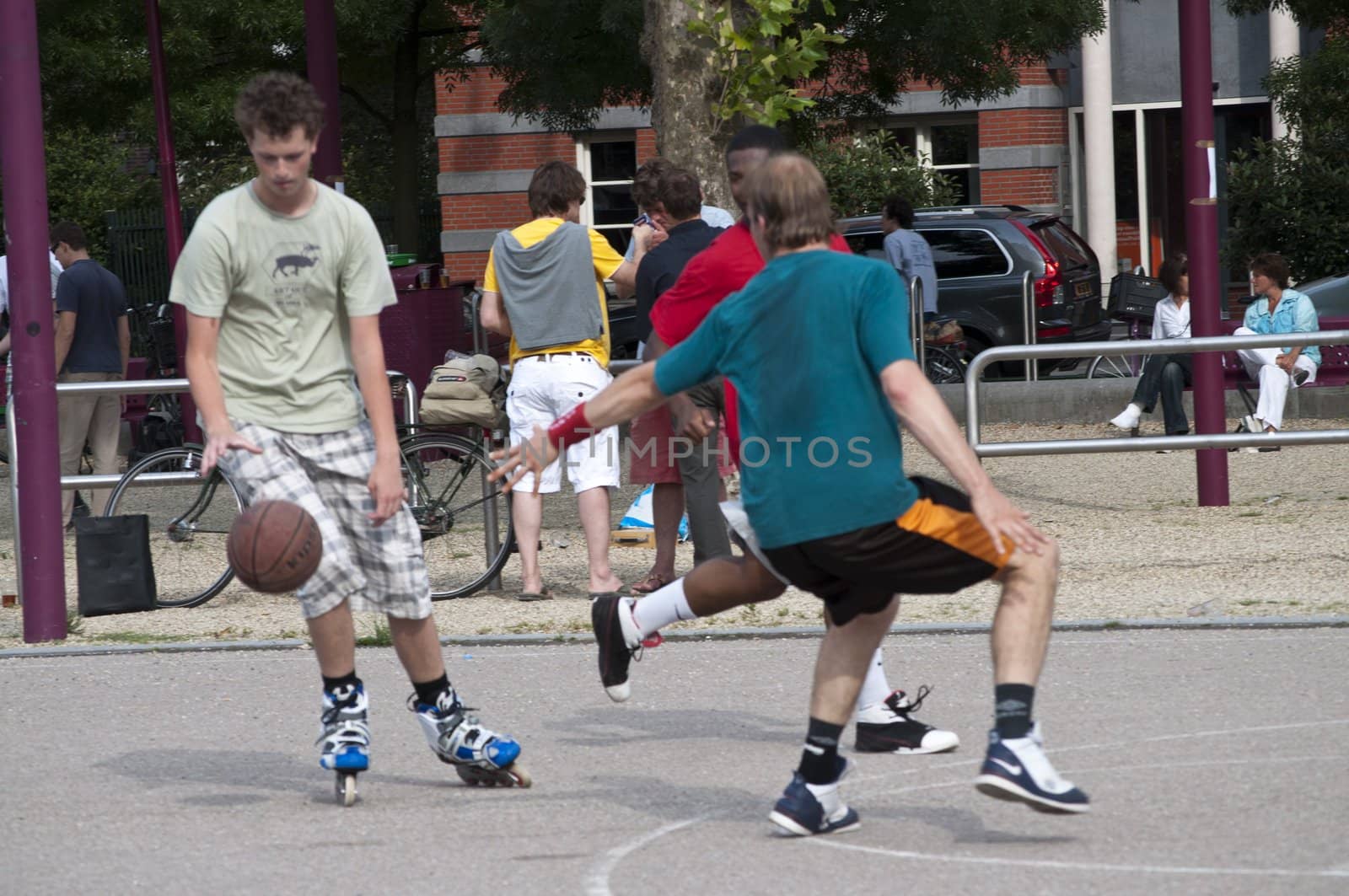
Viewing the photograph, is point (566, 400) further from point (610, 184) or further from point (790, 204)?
point (610, 184)

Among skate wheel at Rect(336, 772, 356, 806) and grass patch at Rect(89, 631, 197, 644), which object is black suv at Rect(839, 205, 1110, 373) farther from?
skate wheel at Rect(336, 772, 356, 806)

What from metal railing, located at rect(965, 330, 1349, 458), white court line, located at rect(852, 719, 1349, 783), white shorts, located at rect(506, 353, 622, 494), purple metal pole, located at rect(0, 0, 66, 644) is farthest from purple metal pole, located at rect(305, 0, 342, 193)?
white court line, located at rect(852, 719, 1349, 783)

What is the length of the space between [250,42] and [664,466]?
60.5 ft

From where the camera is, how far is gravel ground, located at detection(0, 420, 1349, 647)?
26.7 feet

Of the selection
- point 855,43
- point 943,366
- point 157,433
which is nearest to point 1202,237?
point 943,366

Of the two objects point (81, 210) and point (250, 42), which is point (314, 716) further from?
point (81, 210)

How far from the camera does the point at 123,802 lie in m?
5.51

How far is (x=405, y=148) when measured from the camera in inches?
1105

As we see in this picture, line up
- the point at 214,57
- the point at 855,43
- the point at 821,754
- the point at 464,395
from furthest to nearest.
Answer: the point at 214,57 < the point at 855,43 < the point at 464,395 < the point at 821,754

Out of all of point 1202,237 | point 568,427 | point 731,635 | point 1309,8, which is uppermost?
point 1309,8

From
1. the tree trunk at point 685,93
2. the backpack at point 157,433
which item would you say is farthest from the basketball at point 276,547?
the backpack at point 157,433

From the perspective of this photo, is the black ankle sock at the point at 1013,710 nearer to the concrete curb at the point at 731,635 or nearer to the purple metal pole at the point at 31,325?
the concrete curb at the point at 731,635

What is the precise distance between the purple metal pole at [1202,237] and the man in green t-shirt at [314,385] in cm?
662

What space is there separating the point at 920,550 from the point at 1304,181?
1905 cm
